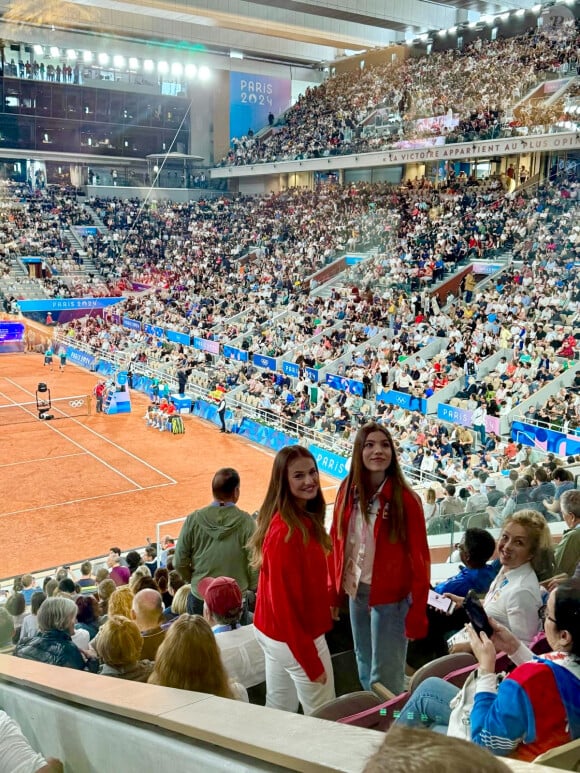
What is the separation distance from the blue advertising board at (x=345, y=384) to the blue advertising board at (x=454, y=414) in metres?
1.99

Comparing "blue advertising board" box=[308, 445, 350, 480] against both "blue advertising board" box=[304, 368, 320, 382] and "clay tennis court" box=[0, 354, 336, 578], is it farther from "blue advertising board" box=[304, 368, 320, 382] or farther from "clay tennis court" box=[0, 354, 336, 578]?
"blue advertising board" box=[304, 368, 320, 382]

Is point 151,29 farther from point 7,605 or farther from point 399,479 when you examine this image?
point 399,479

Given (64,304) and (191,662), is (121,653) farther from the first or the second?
(64,304)

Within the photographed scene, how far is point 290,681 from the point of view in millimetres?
2471

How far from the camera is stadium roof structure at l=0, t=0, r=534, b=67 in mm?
21609

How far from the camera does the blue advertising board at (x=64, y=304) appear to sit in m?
25.5

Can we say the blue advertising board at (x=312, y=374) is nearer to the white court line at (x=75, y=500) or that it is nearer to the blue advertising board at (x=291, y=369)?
the blue advertising board at (x=291, y=369)

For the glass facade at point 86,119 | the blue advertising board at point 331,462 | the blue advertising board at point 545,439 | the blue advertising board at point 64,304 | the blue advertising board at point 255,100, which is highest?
the blue advertising board at point 255,100

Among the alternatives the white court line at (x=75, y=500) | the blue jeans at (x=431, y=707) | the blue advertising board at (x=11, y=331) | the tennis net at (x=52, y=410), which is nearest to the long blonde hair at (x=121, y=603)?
the blue jeans at (x=431, y=707)

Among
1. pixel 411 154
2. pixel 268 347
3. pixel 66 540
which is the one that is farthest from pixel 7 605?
pixel 411 154

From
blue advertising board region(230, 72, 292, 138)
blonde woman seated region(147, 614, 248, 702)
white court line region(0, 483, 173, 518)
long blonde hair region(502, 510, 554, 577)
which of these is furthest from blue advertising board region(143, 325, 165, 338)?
blonde woman seated region(147, 614, 248, 702)

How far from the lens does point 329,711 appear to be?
2023 millimetres

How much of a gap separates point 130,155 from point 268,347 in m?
17.8

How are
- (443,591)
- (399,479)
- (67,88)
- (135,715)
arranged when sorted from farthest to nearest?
(67,88)
(443,591)
(399,479)
(135,715)
